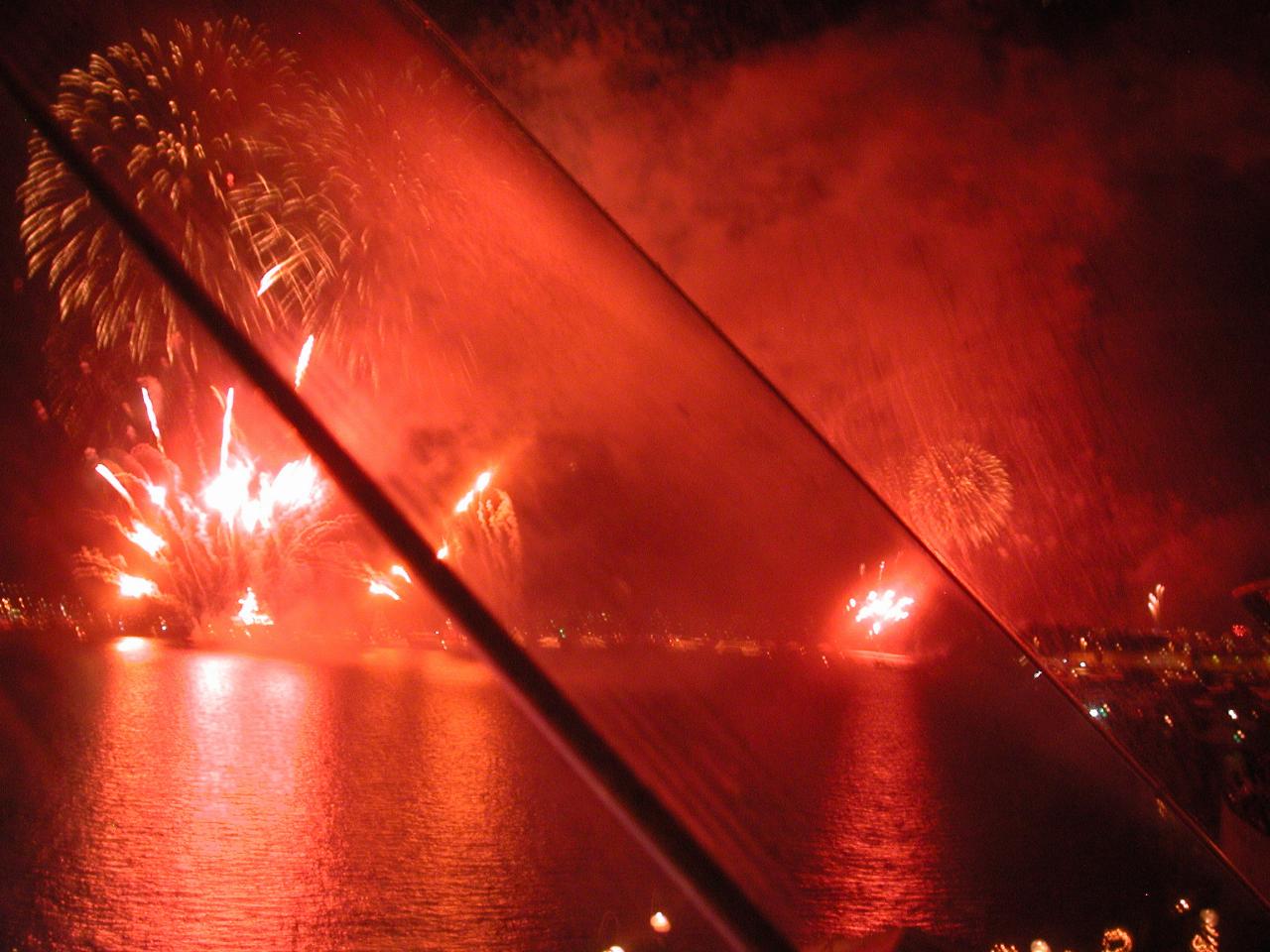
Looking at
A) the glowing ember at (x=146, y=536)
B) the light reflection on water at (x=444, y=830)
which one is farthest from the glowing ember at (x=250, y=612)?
the light reflection on water at (x=444, y=830)

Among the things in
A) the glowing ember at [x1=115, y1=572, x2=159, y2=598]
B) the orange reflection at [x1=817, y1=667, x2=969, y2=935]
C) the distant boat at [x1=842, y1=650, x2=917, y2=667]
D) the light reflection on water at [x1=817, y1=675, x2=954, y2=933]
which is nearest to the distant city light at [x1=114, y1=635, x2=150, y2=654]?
the glowing ember at [x1=115, y1=572, x2=159, y2=598]

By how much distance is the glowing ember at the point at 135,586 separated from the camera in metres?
33.7

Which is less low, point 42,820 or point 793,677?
point 793,677

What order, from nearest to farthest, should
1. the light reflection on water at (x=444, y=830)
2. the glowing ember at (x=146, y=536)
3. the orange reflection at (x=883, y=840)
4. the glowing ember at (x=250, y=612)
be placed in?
1. the light reflection on water at (x=444, y=830)
2. the orange reflection at (x=883, y=840)
3. the glowing ember at (x=146, y=536)
4. the glowing ember at (x=250, y=612)

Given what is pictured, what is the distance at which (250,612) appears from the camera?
33.1 meters

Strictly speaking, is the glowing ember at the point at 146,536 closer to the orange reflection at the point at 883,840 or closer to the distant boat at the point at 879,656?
the orange reflection at the point at 883,840

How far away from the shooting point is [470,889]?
7.00m

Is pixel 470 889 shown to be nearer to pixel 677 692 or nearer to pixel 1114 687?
pixel 1114 687

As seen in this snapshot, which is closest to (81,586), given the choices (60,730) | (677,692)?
(677,692)

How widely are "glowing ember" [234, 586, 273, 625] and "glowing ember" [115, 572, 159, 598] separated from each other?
3078 millimetres

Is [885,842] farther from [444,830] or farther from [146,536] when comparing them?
[146,536]

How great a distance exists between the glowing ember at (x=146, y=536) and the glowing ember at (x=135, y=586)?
418 cm

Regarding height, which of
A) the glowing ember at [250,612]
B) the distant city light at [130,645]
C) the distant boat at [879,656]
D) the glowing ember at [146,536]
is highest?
the distant boat at [879,656]

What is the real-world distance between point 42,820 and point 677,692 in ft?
63.4
